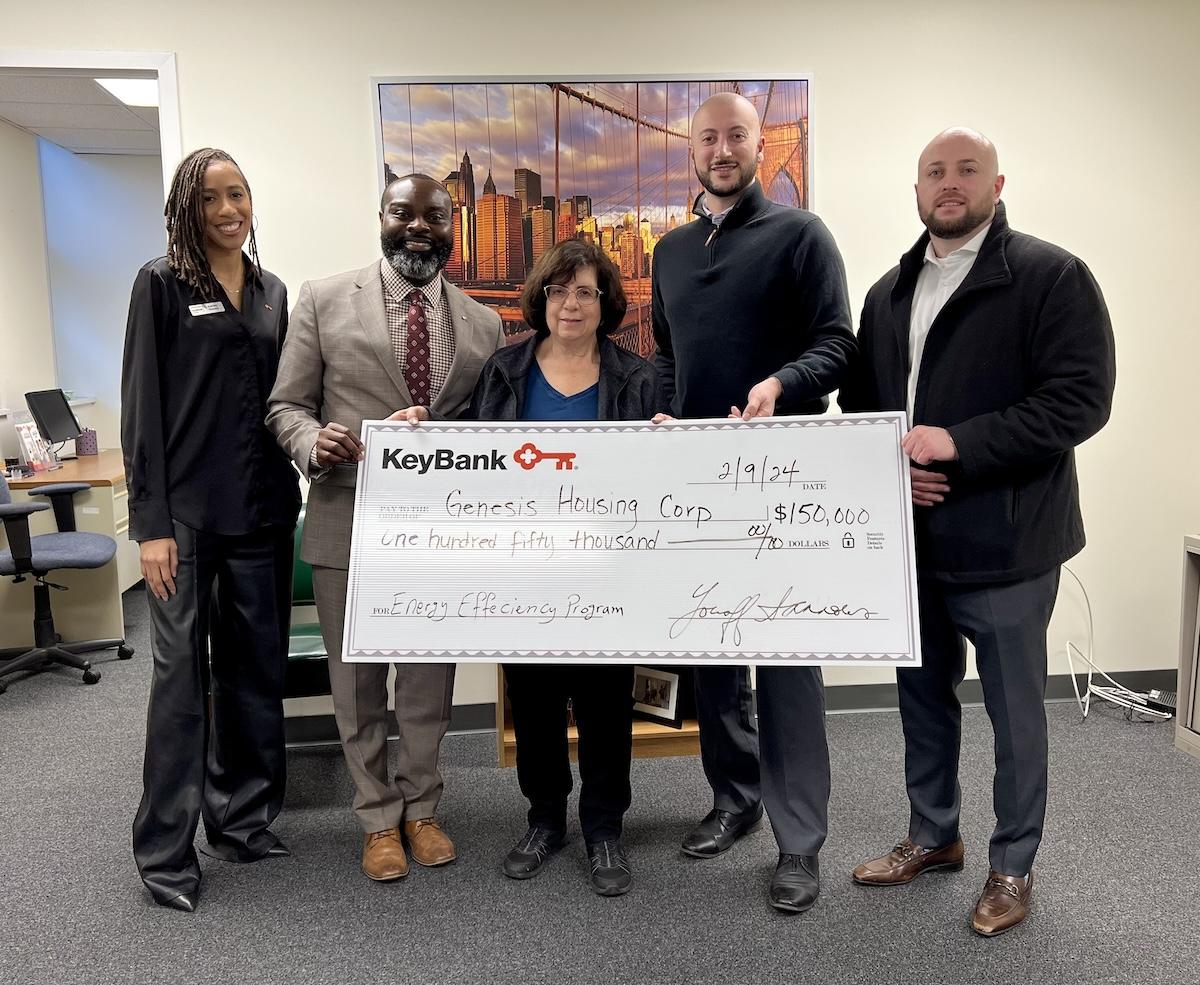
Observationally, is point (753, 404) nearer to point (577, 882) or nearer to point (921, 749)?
point (921, 749)

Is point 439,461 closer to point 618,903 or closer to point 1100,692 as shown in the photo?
point 618,903

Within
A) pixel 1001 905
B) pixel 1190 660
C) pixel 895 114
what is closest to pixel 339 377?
pixel 1001 905

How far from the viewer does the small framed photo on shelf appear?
289 centimetres

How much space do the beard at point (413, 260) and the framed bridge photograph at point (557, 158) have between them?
97 centimetres

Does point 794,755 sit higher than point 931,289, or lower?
lower

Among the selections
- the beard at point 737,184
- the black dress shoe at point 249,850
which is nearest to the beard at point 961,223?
the beard at point 737,184

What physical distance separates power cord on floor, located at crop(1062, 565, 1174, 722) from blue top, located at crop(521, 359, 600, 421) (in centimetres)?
228

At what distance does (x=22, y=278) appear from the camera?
17.5 ft

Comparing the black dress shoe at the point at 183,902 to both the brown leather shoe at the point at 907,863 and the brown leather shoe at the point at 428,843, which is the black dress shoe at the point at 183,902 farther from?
the brown leather shoe at the point at 907,863

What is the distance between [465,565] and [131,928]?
1.12 metres

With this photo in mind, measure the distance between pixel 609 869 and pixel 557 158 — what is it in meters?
2.21

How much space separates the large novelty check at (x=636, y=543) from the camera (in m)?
1.82

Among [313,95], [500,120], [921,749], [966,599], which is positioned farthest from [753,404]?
[313,95]
